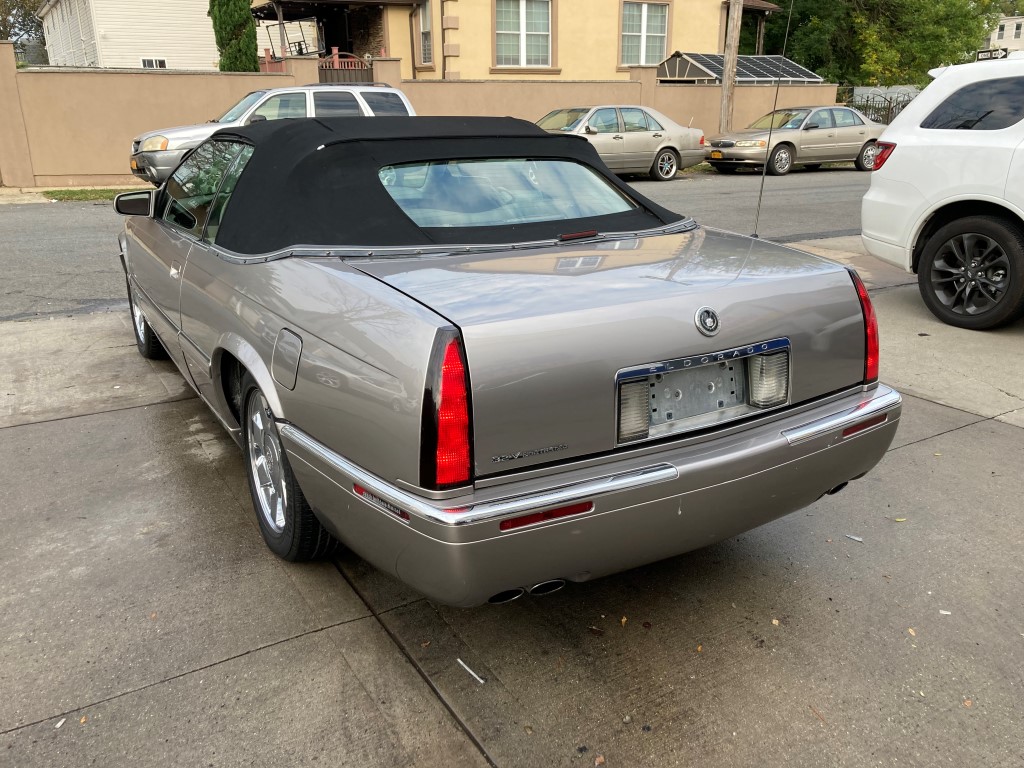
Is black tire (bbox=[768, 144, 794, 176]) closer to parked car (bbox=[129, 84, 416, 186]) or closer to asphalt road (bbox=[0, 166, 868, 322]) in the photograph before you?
asphalt road (bbox=[0, 166, 868, 322])

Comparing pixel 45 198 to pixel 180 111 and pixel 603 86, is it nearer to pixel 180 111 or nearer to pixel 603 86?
pixel 180 111

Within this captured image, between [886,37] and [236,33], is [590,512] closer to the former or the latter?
[236,33]

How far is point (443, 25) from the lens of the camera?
22594 mm

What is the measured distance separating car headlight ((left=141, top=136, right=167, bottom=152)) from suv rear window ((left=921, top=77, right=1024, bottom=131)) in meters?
10.7

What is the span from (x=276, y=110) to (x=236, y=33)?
12.0 metres

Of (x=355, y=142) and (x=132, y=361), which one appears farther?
(x=132, y=361)

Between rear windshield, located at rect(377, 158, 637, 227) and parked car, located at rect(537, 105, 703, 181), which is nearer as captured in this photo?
rear windshield, located at rect(377, 158, 637, 227)

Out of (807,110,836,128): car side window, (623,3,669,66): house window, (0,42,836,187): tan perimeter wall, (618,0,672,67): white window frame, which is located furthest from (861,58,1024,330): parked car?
(623,3,669,66): house window

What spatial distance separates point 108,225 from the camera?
1190cm

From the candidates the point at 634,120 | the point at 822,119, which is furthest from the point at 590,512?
the point at 822,119

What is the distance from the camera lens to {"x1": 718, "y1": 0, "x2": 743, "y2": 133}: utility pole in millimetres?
22094

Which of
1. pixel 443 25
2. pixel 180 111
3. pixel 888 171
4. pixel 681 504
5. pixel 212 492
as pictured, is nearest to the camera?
pixel 681 504

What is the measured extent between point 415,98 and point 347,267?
1804cm

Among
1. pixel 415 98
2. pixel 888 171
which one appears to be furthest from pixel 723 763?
pixel 415 98
